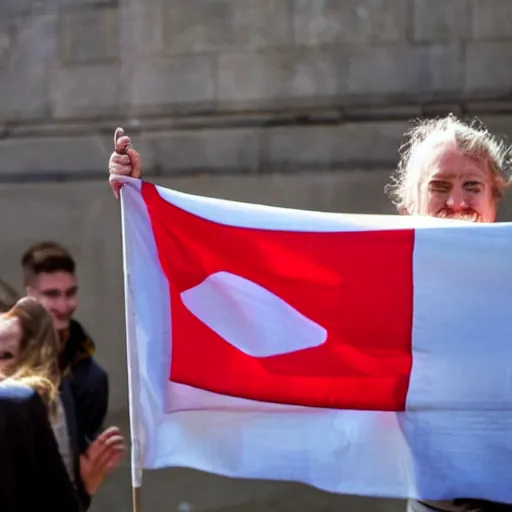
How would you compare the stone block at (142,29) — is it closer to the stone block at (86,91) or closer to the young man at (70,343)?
the stone block at (86,91)

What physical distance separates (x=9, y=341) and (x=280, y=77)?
345 cm

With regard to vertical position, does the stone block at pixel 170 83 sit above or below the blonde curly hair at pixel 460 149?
above

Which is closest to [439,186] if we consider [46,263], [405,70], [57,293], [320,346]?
[320,346]

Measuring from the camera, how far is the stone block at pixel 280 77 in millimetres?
6777

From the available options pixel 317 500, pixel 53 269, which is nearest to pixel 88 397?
pixel 53 269

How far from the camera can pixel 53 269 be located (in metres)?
5.11

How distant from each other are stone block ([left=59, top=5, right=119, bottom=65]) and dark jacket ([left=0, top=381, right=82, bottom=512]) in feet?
14.0

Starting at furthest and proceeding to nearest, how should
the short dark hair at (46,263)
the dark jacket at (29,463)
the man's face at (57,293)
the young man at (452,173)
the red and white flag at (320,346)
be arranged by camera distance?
the short dark hair at (46,263) < the man's face at (57,293) < the young man at (452,173) < the red and white flag at (320,346) < the dark jacket at (29,463)

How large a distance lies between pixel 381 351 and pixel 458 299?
0.26m

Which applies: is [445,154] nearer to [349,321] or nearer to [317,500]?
[349,321]

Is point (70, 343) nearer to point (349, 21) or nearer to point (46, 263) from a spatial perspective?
point (46, 263)

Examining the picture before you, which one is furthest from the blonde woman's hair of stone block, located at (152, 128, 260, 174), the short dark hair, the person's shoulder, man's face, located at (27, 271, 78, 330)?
stone block, located at (152, 128, 260, 174)

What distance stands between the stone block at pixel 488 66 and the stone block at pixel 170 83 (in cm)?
149

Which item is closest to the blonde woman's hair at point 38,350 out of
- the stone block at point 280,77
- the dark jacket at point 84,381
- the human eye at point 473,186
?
the dark jacket at point 84,381
